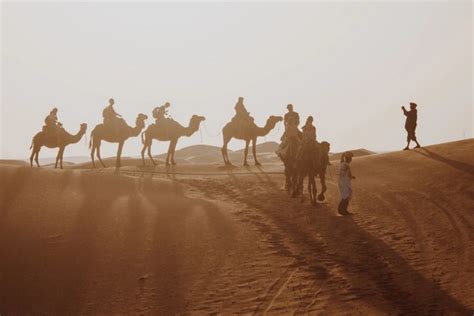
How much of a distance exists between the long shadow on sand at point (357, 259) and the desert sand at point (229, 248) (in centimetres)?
4

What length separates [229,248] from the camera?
11.7 meters

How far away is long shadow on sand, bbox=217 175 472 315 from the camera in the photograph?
29.5ft

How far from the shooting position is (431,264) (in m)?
10.5

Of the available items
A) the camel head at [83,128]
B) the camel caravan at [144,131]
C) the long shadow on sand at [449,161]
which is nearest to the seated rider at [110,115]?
the camel caravan at [144,131]

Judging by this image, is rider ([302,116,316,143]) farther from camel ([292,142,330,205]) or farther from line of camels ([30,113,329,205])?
line of camels ([30,113,329,205])

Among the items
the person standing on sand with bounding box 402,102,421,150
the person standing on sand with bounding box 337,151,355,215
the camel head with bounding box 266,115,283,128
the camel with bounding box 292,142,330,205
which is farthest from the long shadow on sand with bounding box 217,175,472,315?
the person standing on sand with bounding box 402,102,421,150

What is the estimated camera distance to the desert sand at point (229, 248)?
9.46m

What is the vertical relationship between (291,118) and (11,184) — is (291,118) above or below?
above

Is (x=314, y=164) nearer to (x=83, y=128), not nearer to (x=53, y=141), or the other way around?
(x=53, y=141)

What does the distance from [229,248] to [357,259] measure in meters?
2.90

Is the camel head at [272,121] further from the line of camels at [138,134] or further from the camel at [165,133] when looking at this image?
the camel at [165,133]

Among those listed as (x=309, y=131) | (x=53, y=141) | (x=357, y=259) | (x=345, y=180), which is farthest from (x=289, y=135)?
(x=53, y=141)

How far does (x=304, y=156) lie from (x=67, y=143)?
1267 centimetres

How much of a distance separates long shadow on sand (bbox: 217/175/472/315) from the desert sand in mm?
37
